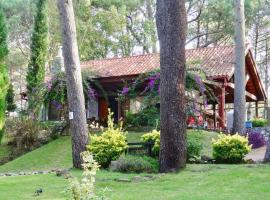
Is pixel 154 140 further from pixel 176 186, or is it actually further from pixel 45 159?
pixel 45 159

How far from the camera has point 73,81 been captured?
11922 mm

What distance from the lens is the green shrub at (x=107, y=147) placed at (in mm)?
11781

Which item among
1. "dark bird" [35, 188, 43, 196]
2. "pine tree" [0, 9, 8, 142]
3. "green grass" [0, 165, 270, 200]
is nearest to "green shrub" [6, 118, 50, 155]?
"pine tree" [0, 9, 8, 142]

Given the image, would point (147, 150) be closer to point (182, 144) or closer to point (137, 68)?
point (182, 144)

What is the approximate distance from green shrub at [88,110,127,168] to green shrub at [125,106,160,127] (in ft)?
20.1

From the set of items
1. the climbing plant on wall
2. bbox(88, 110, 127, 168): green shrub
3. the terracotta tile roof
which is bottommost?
bbox(88, 110, 127, 168): green shrub

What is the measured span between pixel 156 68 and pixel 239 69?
379 cm

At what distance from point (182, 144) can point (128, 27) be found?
26.2m

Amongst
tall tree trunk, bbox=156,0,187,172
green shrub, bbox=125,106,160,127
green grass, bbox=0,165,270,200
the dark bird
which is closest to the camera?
green grass, bbox=0,165,270,200

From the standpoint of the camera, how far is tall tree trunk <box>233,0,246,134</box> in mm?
17469

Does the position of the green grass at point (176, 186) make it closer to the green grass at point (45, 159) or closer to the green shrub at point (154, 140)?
the green shrub at point (154, 140)

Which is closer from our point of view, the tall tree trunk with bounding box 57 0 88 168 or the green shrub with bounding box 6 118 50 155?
the tall tree trunk with bounding box 57 0 88 168

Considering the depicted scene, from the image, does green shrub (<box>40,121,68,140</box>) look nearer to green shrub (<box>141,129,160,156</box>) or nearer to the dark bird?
green shrub (<box>141,129,160,156</box>)

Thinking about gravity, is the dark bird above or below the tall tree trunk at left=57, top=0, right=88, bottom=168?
below
